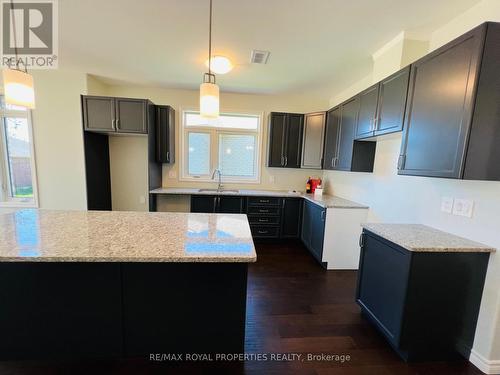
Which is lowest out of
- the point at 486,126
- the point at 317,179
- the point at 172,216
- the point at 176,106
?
the point at 172,216

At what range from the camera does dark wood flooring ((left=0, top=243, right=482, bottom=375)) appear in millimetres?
1459

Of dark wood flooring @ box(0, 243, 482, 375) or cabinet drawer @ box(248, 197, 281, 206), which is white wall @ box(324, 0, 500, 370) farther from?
cabinet drawer @ box(248, 197, 281, 206)

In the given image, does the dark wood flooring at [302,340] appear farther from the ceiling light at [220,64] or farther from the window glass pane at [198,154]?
the ceiling light at [220,64]

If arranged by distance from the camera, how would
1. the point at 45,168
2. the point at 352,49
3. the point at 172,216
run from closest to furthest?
the point at 172,216 < the point at 352,49 < the point at 45,168

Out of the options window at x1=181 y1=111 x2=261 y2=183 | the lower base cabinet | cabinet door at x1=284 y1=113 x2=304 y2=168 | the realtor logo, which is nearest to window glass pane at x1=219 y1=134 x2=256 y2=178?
window at x1=181 y1=111 x2=261 y2=183

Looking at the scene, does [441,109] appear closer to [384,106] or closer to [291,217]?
[384,106]

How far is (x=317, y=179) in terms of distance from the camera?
163 inches

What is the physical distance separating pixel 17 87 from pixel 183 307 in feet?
6.49

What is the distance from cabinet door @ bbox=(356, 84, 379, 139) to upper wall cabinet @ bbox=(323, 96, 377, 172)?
91 millimetres

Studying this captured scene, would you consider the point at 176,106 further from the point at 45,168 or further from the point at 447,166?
the point at 447,166

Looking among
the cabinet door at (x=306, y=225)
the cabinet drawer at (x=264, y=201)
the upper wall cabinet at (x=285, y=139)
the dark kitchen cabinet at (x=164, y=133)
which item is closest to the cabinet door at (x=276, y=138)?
the upper wall cabinet at (x=285, y=139)

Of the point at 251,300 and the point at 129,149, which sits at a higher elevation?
the point at 129,149

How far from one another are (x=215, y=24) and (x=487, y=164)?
2370 millimetres

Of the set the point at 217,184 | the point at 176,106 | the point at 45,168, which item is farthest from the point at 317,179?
the point at 45,168
